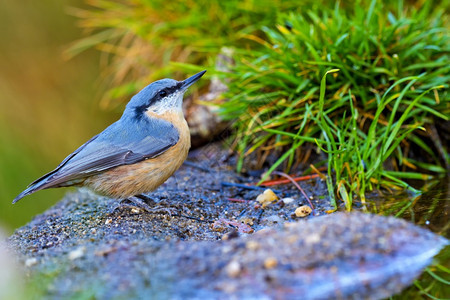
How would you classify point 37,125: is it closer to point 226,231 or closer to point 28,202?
point 28,202

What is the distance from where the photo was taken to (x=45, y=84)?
699 centimetres

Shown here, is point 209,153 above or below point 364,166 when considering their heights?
above

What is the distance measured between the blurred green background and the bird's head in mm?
3555

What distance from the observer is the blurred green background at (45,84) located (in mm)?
6855

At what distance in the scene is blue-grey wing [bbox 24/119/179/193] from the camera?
3.08 m

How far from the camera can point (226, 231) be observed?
9.49 feet

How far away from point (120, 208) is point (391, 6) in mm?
3269

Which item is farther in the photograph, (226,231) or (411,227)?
(226,231)

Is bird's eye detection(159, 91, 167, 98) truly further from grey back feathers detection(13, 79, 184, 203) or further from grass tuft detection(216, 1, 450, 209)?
grass tuft detection(216, 1, 450, 209)

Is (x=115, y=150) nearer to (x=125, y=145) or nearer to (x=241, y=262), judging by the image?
(x=125, y=145)

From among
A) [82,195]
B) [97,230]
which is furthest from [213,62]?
[97,230]

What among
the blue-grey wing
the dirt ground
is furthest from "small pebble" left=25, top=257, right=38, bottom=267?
the blue-grey wing

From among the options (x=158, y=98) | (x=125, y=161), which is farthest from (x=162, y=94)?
(x=125, y=161)

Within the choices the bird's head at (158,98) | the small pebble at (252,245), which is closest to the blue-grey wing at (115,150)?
the bird's head at (158,98)
